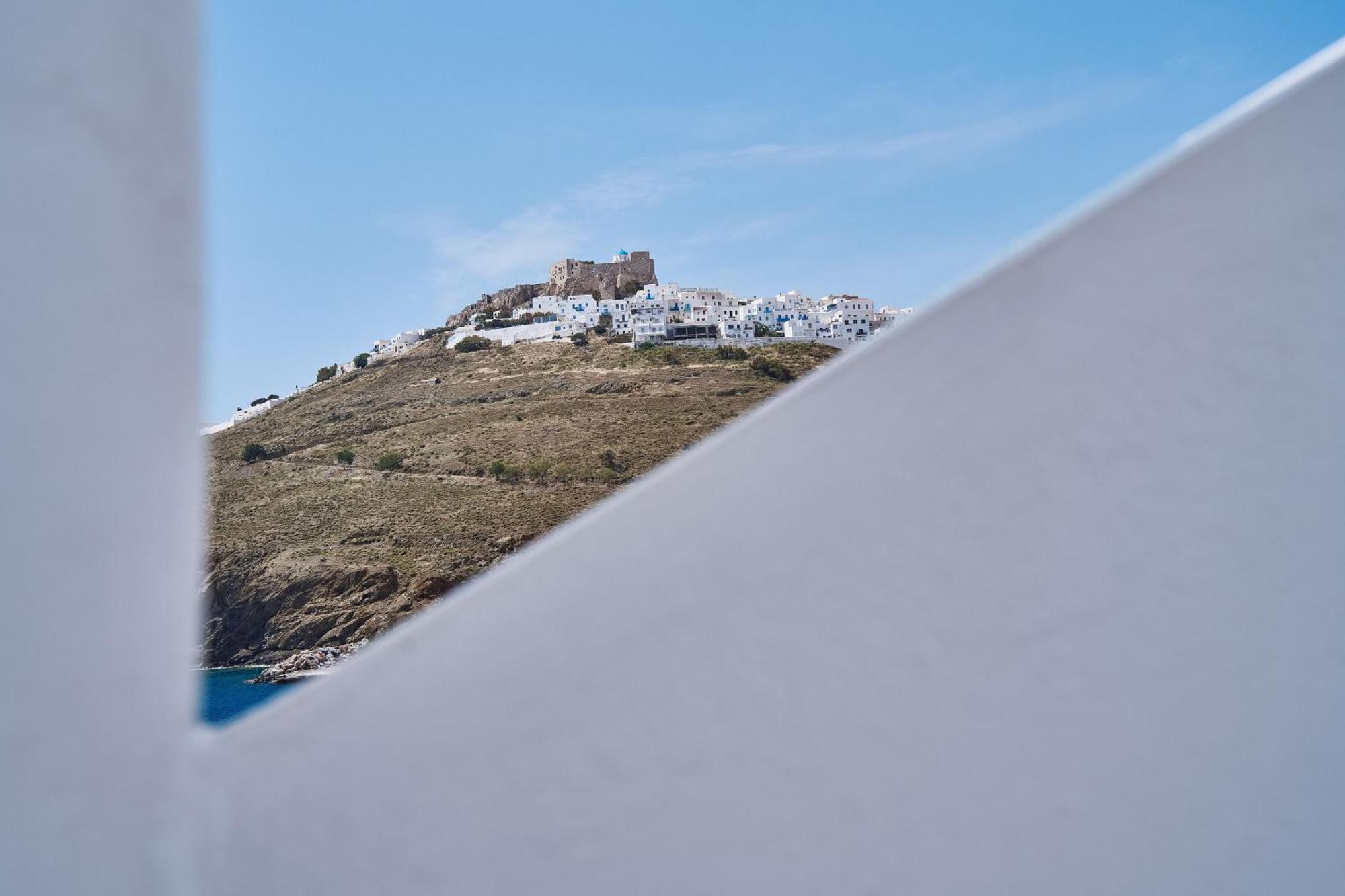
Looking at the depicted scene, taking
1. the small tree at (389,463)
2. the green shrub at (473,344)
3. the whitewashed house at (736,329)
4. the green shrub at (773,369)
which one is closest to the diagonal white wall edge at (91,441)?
the small tree at (389,463)

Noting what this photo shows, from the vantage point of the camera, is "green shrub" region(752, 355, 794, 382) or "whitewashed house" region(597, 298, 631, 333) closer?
"green shrub" region(752, 355, 794, 382)

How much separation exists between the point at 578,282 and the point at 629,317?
10.2 m

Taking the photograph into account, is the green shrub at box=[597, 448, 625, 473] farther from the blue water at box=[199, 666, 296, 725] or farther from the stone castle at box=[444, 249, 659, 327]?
the stone castle at box=[444, 249, 659, 327]

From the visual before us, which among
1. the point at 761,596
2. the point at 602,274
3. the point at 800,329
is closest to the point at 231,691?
the point at 800,329

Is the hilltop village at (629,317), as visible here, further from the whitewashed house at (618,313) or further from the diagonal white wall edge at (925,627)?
the diagonal white wall edge at (925,627)

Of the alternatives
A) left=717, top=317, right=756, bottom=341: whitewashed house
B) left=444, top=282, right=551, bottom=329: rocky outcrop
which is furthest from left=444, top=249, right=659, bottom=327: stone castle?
left=717, top=317, right=756, bottom=341: whitewashed house

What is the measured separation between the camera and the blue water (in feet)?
83.2

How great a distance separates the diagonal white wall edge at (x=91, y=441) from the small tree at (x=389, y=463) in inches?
1433

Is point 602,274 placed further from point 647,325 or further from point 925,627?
point 925,627

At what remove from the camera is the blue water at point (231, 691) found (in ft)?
83.2

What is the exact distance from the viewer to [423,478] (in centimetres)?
3578

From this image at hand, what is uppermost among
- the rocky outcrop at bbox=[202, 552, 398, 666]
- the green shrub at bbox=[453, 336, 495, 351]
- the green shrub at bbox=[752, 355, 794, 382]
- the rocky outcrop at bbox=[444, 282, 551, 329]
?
the rocky outcrop at bbox=[444, 282, 551, 329]

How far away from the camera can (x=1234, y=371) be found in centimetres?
139

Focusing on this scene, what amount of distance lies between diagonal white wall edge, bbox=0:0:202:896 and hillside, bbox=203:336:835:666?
96.9ft
